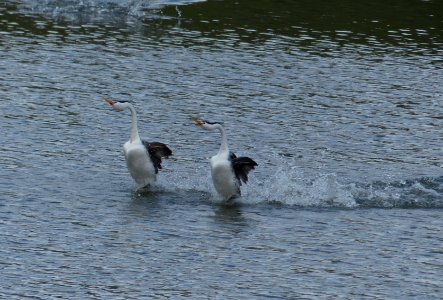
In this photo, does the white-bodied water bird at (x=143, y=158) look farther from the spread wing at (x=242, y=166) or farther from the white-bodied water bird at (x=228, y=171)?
the spread wing at (x=242, y=166)

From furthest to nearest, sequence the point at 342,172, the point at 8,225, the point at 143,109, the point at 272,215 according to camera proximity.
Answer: the point at 143,109
the point at 342,172
the point at 272,215
the point at 8,225

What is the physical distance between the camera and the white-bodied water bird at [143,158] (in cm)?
2150

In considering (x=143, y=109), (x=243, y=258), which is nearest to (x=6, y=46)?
(x=143, y=109)

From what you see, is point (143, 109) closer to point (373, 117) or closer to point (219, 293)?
point (373, 117)

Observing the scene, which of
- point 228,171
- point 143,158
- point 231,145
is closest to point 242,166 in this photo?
point 228,171

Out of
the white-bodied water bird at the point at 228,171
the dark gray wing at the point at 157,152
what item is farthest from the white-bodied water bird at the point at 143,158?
the white-bodied water bird at the point at 228,171

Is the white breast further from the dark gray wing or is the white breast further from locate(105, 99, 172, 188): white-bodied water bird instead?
the dark gray wing

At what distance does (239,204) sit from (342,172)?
9.03ft

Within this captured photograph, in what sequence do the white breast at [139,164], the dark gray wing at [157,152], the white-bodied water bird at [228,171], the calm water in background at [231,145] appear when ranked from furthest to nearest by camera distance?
the dark gray wing at [157,152], the white breast at [139,164], the white-bodied water bird at [228,171], the calm water in background at [231,145]

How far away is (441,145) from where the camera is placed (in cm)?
2533

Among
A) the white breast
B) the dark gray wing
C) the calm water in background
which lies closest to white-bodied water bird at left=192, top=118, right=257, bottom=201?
the calm water in background

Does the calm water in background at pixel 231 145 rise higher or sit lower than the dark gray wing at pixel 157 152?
lower

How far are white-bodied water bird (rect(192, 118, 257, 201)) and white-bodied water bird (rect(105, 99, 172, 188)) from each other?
3.71 feet

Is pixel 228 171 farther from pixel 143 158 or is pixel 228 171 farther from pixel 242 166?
pixel 143 158
